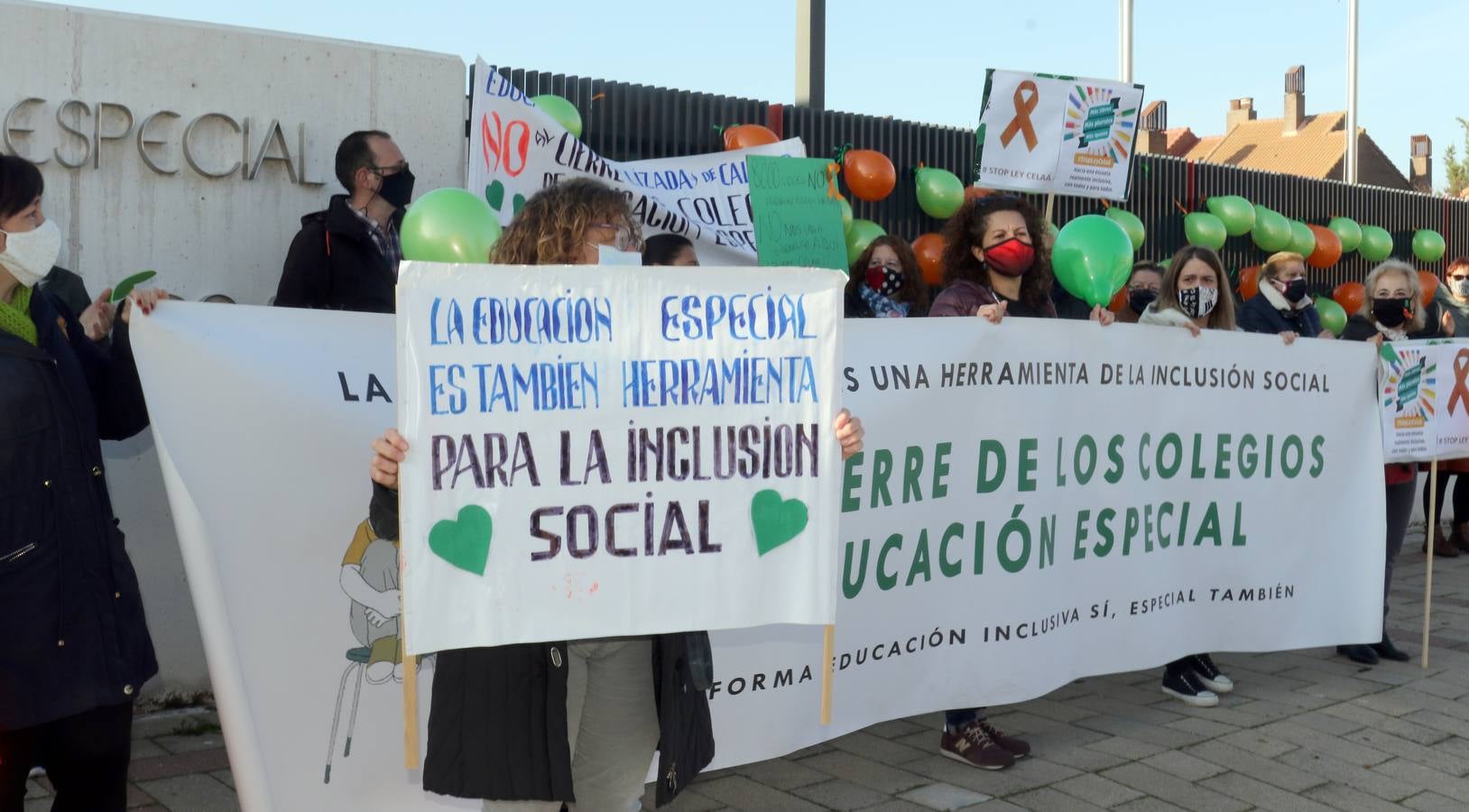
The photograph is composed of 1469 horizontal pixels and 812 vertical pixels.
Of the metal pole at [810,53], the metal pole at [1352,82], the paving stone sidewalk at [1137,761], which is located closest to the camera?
the paving stone sidewalk at [1137,761]

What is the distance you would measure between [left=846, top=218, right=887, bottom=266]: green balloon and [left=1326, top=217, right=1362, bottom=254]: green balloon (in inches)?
255

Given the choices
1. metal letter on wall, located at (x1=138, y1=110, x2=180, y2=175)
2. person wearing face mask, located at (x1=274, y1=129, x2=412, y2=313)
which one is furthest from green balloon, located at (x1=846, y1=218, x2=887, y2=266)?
metal letter on wall, located at (x1=138, y1=110, x2=180, y2=175)

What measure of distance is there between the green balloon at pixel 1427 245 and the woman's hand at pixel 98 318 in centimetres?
1311

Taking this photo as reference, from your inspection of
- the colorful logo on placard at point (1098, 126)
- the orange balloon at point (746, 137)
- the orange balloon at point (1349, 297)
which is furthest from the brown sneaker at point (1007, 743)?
the orange balloon at point (1349, 297)

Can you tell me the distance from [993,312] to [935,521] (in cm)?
72

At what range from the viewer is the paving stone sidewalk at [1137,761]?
13.4ft

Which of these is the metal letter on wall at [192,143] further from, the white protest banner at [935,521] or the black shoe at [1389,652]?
the black shoe at [1389,652]

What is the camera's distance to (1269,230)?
35.8 ft

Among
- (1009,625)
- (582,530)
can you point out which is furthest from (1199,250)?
(582,530)

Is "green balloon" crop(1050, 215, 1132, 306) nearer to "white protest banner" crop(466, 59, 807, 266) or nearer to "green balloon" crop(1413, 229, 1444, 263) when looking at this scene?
"white protest banner" crop(466, 59, 807, 266)

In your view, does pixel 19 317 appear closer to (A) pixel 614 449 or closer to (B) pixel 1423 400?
(A) pixel 614 449

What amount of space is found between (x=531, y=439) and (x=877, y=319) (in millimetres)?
1886

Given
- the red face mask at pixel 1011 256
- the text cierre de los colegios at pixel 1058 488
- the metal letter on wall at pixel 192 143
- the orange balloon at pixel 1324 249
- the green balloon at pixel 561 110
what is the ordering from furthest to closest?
1. the orange balloon at pixel 1324 249
2. the green balloon at pixel 561 110
3. the metal letter on wall at pixel 192 143
4. the red face mask at pixel 1011 256
5. the text cierre de los colegios at pixel 1058 488

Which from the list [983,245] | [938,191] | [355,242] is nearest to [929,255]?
[938,191]
